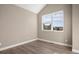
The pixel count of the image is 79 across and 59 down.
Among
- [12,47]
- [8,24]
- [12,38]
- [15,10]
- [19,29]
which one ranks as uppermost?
[15,10]

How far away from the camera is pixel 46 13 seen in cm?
326

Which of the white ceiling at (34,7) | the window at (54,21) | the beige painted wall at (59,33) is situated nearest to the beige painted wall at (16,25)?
the white ceiling at (34,7)

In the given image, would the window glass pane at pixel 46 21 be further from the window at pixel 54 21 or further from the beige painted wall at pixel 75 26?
the beige painted wall at pixel 75 26

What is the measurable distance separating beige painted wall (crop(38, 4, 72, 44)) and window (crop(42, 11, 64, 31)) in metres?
0.15

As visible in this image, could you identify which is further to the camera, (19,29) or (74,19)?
(19,29)

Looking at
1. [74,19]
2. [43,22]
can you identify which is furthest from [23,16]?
[74,19]

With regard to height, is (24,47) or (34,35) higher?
(34,35)

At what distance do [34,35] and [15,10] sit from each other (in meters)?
1.36

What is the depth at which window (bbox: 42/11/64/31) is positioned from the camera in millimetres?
2928

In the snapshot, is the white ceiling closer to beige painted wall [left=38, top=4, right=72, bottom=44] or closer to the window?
beige painted wall [left=38, top=4, right=72, bottom=44]
